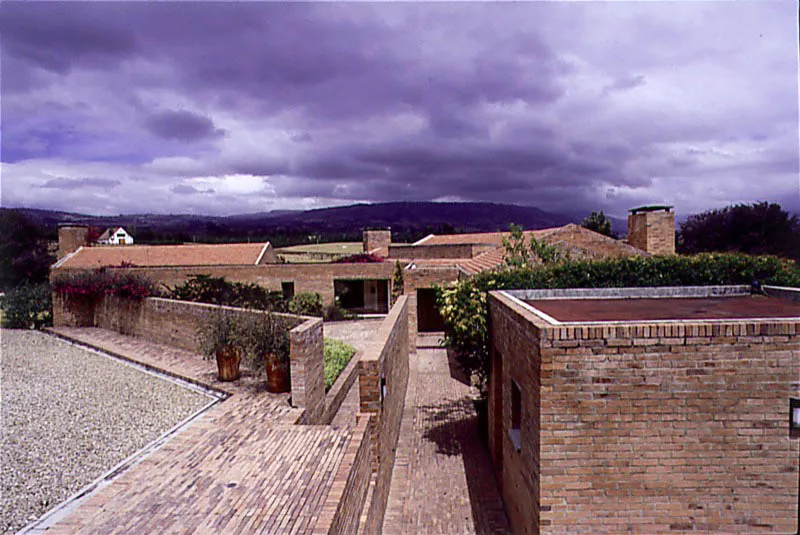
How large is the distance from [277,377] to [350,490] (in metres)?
5.00

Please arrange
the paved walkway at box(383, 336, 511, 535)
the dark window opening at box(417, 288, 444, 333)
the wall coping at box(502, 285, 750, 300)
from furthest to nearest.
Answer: the dark window opening at box(417, 288, 444, 333), the wall coping at box(502, 285, 750, 300), the paved walkway at box(383, 336, 511, 535)

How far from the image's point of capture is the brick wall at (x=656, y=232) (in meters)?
24.6

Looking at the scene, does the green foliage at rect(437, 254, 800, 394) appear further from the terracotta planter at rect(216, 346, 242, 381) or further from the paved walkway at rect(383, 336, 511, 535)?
the terracotta planter at rect(216, 346, 242, 381)

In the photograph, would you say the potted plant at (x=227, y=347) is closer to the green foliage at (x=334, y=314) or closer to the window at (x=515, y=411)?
the window at (x=515, y=411)

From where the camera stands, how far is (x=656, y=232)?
24609mm

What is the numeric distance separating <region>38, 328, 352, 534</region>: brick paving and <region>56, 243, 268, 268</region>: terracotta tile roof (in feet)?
72.8

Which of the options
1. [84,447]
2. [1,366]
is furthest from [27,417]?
[1,366]

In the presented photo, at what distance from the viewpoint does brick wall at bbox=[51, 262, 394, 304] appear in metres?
26.3

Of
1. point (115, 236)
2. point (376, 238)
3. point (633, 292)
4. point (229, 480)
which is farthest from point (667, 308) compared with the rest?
point (115, 236)

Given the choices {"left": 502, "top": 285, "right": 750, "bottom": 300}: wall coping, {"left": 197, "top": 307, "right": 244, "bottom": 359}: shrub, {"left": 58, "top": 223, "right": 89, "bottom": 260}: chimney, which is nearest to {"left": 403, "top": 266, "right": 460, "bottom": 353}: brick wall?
A: {"left": 197, "top": 307, "right": 244, "bottom": 359}: shrub

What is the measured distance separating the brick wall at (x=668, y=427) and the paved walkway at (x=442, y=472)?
251 centimetres

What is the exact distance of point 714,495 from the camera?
5.16 metres

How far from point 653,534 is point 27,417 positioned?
994 cm

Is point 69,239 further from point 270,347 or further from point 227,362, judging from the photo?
point 270,347
